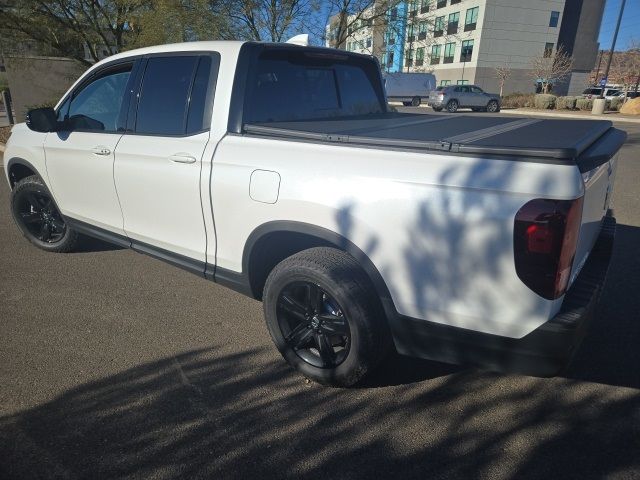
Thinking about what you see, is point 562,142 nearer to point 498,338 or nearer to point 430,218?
point 430,218

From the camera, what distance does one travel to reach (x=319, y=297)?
2629 millimetres

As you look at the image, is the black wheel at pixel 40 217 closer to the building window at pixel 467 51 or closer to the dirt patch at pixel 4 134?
the dirt patch at pixel 4 134

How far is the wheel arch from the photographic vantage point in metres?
2.36

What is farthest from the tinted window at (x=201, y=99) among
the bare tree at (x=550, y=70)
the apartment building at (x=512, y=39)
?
the bare tree at (x=550, y=70)

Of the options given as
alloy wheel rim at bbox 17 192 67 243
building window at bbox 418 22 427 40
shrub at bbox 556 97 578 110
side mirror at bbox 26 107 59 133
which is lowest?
alloy wheel rim at bbox 17 192 67 243

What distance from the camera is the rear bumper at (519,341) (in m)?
1.96

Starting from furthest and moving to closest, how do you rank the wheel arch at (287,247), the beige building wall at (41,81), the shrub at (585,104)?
1. the shrub at (585,104)
2. the beige building wall at (41,81)
3. the wheel arch at (287,247)

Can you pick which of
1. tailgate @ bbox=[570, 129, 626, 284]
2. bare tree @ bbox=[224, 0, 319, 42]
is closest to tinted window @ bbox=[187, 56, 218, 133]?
tailgate @ bbox=[570, 129, 626, 284]

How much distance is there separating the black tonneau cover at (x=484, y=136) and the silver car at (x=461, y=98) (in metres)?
28.0

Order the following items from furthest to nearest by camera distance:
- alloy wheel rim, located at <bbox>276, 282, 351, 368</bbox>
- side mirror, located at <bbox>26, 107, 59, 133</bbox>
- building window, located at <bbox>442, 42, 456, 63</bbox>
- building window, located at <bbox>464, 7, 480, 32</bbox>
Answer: building window, located at <bbox>442, 42, 456, 63</bbox> < building window, located at <bbox>464, 7, 480, 32</bbox> < side mirror, located at <bbox>26, 107, 59, 133</bbox> < alloy wheel rim, located at <bbox>276, 282, 351, 368</bbox>

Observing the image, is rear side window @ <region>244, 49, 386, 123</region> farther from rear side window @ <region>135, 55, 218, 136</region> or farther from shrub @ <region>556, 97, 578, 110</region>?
shrub @ <region>556, 97, 578, 110</region>

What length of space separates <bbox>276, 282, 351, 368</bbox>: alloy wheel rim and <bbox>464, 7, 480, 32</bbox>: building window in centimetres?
5432

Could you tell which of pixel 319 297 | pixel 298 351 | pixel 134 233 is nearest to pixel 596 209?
pixel 319 297

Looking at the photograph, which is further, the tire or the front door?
the front door
